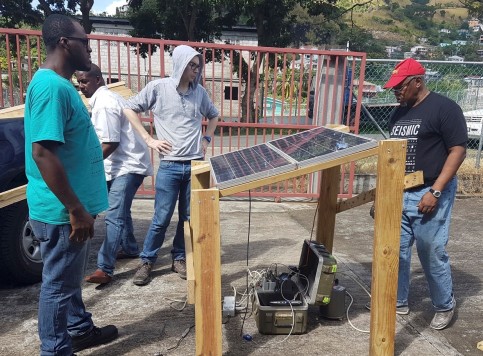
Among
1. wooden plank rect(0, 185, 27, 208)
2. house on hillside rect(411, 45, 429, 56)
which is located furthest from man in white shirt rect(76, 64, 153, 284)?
house on hillside rect(411, 45, 429, 56)

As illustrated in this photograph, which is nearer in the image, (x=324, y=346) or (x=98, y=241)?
(x=324, y=346)

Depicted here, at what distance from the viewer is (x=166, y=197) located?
4.08 m

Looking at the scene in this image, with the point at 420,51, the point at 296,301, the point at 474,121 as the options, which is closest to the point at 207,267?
the point at 296,301

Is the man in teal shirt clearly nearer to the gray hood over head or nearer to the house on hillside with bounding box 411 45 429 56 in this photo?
the gray hood over head

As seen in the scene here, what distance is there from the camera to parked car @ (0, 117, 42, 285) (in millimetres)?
3820

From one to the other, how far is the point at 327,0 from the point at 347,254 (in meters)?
17.5

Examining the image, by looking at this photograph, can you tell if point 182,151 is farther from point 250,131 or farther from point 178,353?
point 250,131

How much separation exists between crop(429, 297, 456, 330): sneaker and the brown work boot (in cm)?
265

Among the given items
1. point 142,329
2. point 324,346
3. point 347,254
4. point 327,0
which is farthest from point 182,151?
point 327,0

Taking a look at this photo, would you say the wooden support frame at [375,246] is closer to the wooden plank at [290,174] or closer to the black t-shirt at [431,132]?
the wooden plank at [290,174]

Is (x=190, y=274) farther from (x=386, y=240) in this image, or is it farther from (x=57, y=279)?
(x=386, y=240)

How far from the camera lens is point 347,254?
5152 millimetres

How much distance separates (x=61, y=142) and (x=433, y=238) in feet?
8.27

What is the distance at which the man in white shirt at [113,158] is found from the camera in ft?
12.8
